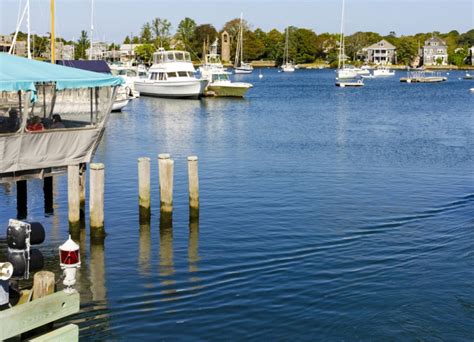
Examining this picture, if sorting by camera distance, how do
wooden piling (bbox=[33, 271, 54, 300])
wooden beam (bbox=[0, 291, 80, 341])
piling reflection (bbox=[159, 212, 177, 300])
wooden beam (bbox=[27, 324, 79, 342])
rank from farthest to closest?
piling reflection (bbox=[159, 212, 177, 300]) → wooden piling (bbox=[33, 271, 54, 300]) → wooden beam (bbox=[27, 324, 79, 342]) → wooden beam (bbox=[0, 291, 80, 341])

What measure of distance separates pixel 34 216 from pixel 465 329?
1402cm

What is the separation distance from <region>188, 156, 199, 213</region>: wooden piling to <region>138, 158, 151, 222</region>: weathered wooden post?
4.16 feet

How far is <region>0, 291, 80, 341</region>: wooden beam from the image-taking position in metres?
10.3

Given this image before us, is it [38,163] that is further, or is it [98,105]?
[98,105]

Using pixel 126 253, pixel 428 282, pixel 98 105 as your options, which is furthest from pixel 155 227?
pixel 428 282

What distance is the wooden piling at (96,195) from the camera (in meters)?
18.6

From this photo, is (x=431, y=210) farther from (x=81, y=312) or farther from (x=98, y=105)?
(x=81, y=312)

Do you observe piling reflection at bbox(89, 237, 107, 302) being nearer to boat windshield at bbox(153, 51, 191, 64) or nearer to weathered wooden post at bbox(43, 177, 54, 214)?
weathered wooden post at bbox(43, 177, 54, 214)

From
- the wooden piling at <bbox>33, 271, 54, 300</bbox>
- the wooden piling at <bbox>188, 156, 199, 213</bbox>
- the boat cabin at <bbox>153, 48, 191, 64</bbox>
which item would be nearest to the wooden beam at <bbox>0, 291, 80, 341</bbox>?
the wooden piling at <bbox>33, 271, 54, 300</bbox>

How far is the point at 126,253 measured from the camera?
63.2 feet

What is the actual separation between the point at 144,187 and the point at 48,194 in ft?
15.3

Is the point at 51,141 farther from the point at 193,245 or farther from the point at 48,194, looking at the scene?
the point at 48,194

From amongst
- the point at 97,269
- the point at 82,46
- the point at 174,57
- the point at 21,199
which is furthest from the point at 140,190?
the point at 82,46

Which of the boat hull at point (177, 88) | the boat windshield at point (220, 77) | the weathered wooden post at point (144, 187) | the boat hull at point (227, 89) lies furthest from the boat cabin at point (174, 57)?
the weathered wooden post at point (144, 187)
